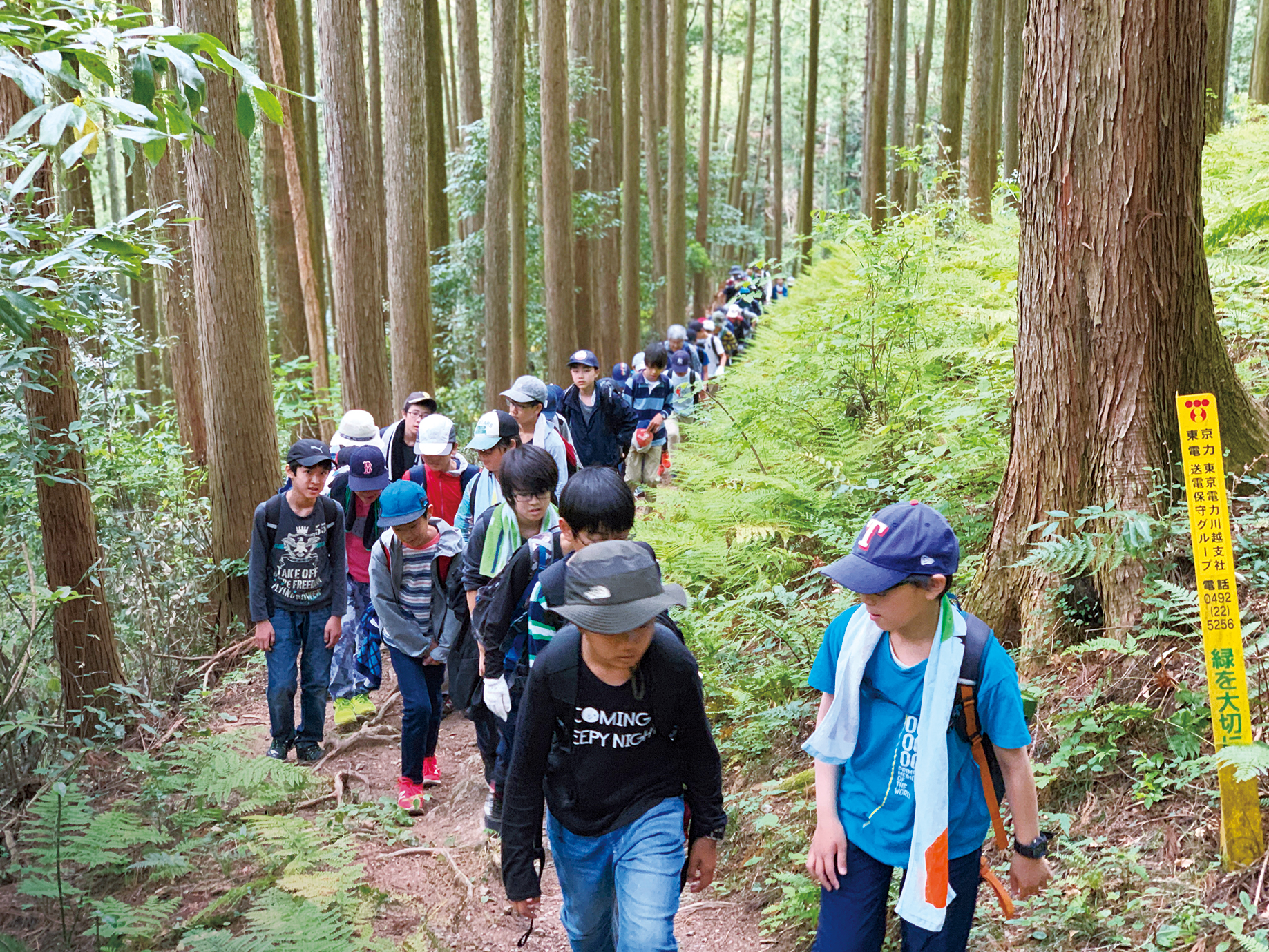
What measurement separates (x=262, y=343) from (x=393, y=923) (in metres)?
5.78

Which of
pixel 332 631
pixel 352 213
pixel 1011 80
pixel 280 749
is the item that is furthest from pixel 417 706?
pixel 1011 80

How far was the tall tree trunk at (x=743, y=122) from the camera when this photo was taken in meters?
33.6

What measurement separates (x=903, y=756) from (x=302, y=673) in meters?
4.94

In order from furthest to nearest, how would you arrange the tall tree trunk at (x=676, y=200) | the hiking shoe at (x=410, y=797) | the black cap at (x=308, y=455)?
the tall tree trunk at (x=676, y=200)
the black cap at (x=308, y=455)
the hiking shoe at (x=410, y=797)

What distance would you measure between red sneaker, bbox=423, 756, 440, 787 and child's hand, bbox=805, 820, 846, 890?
12.5ft

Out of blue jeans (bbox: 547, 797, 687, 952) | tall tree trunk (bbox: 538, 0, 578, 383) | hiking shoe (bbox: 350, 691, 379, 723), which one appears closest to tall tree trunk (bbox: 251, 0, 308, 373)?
tall tree trunk (bbox: 538, 0, 578, 383)

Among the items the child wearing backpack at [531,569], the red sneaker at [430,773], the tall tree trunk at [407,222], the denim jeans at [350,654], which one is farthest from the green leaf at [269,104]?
the tall tree trunk at [407,222]

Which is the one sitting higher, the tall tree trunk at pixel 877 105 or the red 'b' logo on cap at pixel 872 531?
the tall tree trunk at pixel 877 105

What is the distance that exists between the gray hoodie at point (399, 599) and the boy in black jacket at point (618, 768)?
2554mm

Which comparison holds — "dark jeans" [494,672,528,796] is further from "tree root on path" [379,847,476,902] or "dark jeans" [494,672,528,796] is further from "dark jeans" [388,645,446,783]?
"dark jeans" [388,645,446,783]

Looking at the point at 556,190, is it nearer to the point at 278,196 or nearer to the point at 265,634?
the point at 278,196

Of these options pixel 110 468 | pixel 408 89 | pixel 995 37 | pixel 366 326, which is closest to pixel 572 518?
pixel 110 468

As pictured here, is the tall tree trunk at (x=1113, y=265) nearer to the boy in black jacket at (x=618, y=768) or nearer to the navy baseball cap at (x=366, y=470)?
the boy in black jacket at (x=618, y=768)

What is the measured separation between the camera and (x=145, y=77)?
2379 mm
